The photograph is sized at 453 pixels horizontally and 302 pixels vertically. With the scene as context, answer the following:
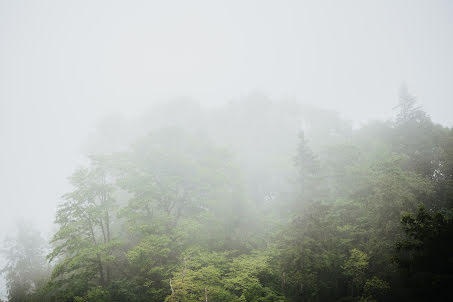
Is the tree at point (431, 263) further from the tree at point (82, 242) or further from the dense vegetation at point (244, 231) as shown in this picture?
the tree at point (82, 242)

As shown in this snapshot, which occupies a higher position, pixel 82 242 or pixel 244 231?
pixel 82 242

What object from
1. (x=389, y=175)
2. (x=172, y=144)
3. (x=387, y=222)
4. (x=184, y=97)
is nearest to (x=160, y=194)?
(x=172, y=144)

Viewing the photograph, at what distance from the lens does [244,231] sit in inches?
938

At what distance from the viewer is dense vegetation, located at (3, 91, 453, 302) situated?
473 inches

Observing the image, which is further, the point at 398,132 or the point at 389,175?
the point at 398,132

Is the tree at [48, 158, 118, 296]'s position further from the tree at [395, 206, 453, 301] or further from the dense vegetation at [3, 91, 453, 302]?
the tree at [395, 206, 453, 301]

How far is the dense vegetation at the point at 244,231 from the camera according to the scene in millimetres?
12008

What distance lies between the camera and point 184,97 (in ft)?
153

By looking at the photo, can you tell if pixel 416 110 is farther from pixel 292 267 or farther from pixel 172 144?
pixel 172 144

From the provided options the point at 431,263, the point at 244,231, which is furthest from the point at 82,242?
the point at 431,263

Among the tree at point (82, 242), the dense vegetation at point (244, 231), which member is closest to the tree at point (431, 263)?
the dense vegetation at point (244, 231)

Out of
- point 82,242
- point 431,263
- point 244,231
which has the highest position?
point 82,242

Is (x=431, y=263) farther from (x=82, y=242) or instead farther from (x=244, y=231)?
(x=82, y=242)

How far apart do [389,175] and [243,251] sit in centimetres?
1367
